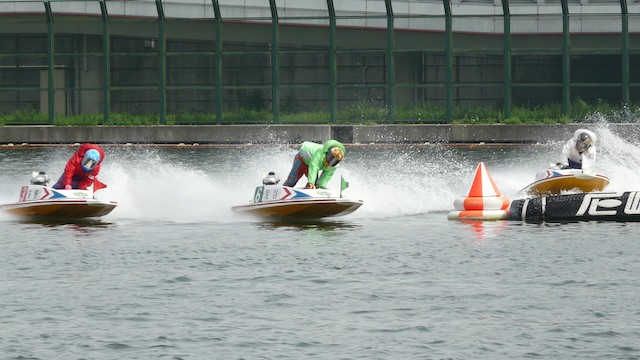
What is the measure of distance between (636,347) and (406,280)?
16.2 feet

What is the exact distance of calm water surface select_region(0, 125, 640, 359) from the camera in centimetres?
1536

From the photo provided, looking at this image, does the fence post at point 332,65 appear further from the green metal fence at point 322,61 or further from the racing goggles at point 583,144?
the racing goggles at point 583,144

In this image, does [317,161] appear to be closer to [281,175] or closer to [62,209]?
[62,209]

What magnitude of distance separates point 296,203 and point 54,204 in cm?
409

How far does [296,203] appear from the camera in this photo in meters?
24.9

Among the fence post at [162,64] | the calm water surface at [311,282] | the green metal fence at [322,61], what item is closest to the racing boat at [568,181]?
the calm water surface at [311,282]

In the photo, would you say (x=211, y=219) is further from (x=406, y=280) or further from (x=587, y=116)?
(x=587, y=116)

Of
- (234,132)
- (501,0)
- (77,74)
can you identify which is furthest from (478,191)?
(77,74)

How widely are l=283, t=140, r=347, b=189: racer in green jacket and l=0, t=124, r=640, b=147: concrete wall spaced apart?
23423mm

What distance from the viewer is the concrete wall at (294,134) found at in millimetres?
48438

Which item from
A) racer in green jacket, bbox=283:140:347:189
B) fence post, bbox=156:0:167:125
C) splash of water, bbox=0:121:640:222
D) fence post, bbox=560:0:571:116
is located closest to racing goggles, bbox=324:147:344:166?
racer in green jacket, bbox=283:140:347:189

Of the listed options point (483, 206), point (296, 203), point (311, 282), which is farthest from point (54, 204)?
point (311, 282)

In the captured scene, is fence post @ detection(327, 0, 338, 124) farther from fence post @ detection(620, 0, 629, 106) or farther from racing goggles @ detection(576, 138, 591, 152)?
racing goggles @ detection(576, 138, 591, 152)

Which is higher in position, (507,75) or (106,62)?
(106,62)
